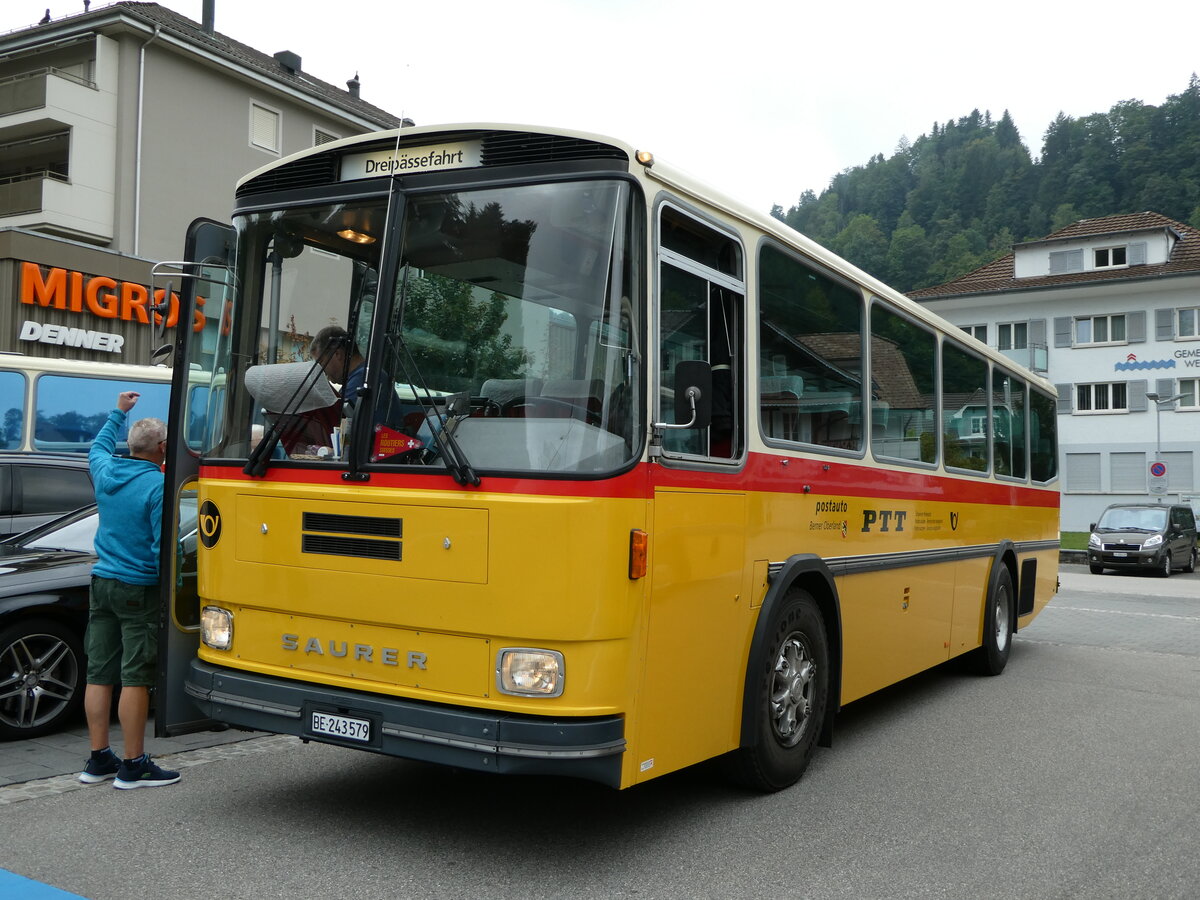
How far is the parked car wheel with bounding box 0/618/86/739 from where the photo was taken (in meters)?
6.75

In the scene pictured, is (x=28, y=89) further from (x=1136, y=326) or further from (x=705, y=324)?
(x=1136, y=326)

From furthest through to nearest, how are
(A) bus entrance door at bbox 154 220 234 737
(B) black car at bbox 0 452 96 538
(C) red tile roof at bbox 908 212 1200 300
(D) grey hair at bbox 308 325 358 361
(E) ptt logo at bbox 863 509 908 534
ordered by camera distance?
(C) red tile roof at bbox 908 212 1200 300
(B) black car at bbox 0 452 96 538
(E) ptt logo at bbox 863 509 908 534
(A) bus entrance door at bbox 154 220 234 737
(D) grey hair at bbox 308 325 358 361

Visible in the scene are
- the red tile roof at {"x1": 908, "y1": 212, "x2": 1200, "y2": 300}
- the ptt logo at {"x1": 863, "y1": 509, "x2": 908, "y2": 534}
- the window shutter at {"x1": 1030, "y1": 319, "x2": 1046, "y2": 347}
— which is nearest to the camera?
the ptt logo at {"x1": 863, "y1": 509, "x2": 908, "y2": 534}

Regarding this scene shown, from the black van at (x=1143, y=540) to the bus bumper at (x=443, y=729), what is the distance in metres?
26.2

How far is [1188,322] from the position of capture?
45.7m

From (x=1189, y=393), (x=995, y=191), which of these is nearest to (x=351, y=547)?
(x=1189, y=393)

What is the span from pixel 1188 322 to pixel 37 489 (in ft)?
150

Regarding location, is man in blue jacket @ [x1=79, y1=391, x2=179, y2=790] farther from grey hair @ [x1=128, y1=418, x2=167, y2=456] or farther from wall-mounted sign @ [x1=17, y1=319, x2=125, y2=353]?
wall-mounted sign @ [x1=17, y1=319, x2=125, y2=353]

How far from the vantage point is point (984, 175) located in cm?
9912

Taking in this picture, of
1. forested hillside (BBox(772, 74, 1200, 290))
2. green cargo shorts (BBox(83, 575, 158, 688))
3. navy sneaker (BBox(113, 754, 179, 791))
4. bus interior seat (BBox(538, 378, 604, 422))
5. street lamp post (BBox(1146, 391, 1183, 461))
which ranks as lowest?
navy sneaker (BBox(113, 754, 179, 791))

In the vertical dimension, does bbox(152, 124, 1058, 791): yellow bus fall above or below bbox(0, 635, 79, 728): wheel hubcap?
above

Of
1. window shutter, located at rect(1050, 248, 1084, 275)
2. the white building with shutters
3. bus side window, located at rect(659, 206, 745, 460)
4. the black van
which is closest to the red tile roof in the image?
the white building with shutters

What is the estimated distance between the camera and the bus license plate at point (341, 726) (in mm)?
4766

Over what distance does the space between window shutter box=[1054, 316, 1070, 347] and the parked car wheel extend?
1853 inches
